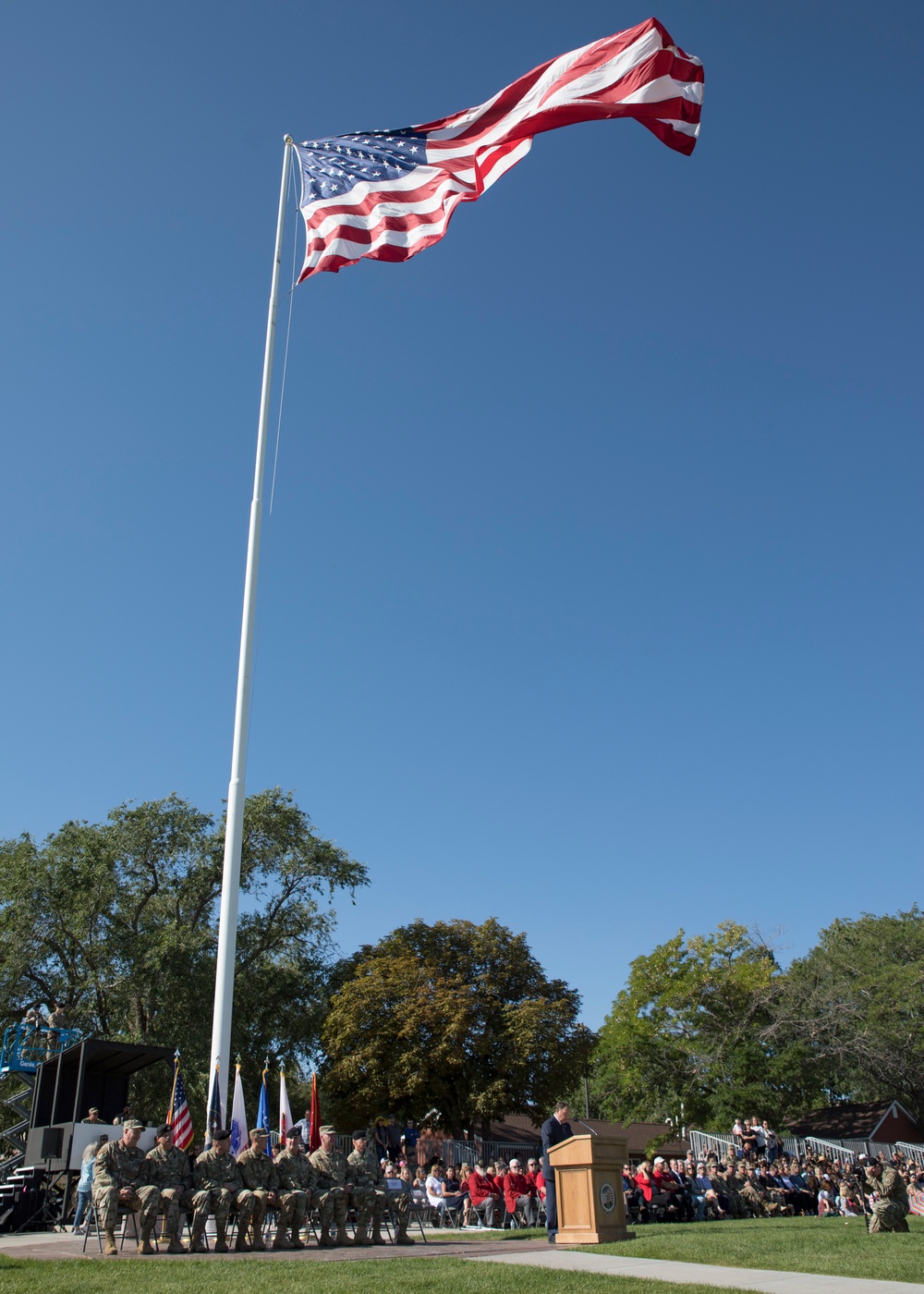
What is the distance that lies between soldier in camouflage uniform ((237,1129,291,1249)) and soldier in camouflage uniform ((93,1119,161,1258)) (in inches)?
44.5

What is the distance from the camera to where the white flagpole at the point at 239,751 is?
13719mm

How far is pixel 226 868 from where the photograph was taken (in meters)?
14.8

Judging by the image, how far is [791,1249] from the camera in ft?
36.3

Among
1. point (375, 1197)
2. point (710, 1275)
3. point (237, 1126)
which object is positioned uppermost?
point (237, 1126)

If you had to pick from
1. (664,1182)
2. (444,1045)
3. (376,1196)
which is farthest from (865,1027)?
(376,1196)

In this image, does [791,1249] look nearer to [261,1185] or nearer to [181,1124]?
[261,1185]

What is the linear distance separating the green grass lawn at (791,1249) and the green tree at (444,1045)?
18513 millimetres

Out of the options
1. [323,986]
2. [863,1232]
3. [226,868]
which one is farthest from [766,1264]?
[323,986]

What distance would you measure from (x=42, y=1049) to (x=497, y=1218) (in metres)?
10.7

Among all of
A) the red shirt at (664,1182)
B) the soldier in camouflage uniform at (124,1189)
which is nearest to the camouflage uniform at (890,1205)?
the red shirt at (664,1182)

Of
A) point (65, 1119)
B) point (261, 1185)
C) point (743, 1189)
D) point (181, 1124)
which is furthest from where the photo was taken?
point (743, 1189)

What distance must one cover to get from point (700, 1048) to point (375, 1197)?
33302 mm

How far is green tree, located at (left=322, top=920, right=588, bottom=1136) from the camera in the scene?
3262 centimetres

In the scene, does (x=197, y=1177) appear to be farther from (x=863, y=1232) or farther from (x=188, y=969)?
(x=188, y=969)
